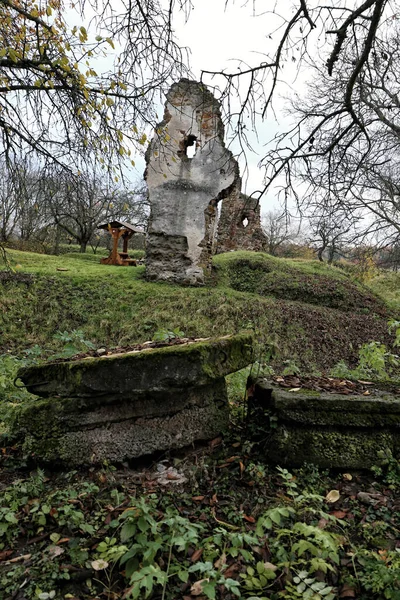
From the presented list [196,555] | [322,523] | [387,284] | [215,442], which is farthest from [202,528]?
[387,284]

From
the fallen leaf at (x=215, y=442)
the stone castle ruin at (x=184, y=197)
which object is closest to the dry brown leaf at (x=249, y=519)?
the fallen leaf at (x=215, y=442)

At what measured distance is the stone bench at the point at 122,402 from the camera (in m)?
2.70

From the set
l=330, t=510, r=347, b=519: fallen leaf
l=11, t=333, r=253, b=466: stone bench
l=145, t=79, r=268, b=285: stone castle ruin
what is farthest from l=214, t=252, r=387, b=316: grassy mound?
l=330, t=510, r=347, b=519: fallen leaf

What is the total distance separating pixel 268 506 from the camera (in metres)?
2.34

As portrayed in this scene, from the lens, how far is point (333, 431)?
8.95 ft

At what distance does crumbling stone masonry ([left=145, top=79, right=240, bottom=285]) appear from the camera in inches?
419

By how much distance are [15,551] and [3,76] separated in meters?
4.37

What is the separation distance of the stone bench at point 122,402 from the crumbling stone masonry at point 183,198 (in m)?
8.10

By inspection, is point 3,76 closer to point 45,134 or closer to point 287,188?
point 45,134

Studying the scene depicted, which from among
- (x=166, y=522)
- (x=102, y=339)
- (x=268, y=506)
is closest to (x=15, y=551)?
(x=166, y=522)

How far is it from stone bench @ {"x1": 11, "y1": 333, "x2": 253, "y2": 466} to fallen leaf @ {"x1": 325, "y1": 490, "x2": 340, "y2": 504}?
38.9 inches

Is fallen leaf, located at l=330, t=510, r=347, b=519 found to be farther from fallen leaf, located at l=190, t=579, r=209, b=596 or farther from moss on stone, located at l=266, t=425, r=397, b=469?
fallen leaf, located at l=190, t=579, r=209, b=596

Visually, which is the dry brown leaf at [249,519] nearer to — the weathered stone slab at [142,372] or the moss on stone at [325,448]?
the moss on stone at [325,448]

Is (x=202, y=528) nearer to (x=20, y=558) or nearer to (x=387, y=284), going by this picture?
(x=20, y=558)
